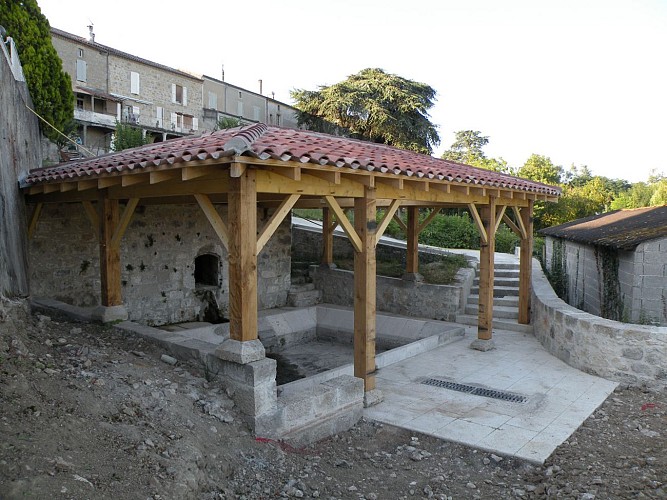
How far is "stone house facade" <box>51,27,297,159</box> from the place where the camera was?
27297 millimetres

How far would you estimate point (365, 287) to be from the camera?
5688 millimetres

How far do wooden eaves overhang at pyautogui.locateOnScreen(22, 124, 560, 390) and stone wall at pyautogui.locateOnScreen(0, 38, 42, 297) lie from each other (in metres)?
0.33

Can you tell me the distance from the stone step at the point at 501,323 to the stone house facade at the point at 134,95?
66.9ft

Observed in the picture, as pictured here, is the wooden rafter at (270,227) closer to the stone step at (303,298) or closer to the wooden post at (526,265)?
the wooden post at (526,265)

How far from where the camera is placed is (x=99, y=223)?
6.87 m

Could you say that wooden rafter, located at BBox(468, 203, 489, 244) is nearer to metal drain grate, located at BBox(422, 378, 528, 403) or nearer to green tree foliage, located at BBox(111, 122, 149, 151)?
metal drain grate, located at BBox(422, 378, 528, 403)

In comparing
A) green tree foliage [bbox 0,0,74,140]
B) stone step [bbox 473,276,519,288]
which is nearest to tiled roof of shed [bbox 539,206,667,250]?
stone step [bbox 473,276,519,288]

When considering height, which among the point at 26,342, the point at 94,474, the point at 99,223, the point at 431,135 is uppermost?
the point at 431,135

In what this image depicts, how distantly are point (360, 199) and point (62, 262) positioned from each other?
211 inches

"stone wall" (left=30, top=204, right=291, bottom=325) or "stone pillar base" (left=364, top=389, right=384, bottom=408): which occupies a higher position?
"stone wall" (left=30, top=204, right=291, bottom=325)

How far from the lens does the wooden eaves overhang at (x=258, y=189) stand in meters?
4.42

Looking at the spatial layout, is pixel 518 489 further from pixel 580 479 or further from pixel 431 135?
pixel 431 135

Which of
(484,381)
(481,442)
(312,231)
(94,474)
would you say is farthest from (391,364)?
(312,231)

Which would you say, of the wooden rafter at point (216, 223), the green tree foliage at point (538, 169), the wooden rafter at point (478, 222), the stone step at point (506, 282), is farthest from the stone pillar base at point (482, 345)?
the green tree foliage at point (538, 169)
